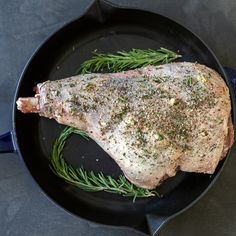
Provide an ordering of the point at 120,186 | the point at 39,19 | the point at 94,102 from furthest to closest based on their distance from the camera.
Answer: the point at 39,19 → the point at 120,186 → the point at 94,102

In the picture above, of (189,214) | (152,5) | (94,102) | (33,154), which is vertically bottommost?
(189,214)

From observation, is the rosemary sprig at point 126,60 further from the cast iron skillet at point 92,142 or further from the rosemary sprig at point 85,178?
the rosemary sprig at point 85,178

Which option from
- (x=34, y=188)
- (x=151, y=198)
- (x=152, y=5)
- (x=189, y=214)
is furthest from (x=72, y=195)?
(x=152, y=5)

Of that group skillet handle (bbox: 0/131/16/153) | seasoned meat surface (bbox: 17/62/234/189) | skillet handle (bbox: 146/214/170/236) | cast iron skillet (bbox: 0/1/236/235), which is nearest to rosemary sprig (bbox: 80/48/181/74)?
cast iron skillet (bbox: 0/1/236/235)

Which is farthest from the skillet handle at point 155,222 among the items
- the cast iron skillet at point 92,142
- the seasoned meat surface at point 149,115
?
the seasoned meat surface at point 149,115

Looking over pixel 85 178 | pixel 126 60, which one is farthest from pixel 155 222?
pixel 126 60

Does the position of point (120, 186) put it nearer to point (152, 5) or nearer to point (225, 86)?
point (225, 86)

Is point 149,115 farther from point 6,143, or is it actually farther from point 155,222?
point 6,143
